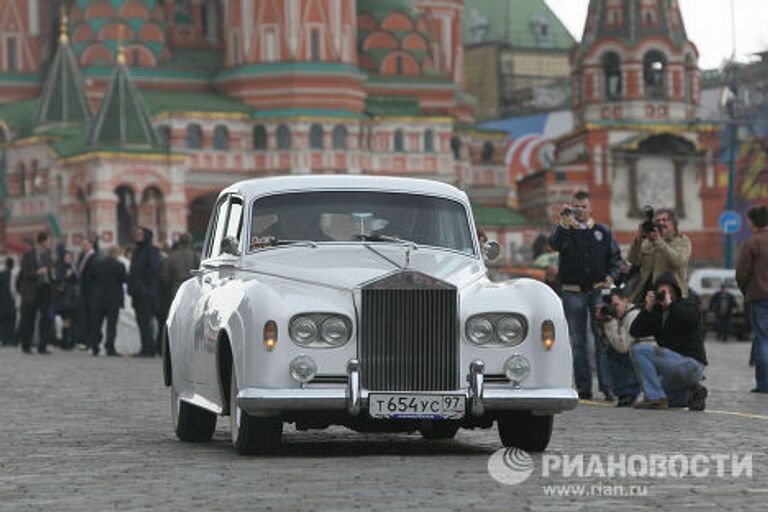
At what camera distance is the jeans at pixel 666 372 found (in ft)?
64.5

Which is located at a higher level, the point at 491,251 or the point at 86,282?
the point at 491,251

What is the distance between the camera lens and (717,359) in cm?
3775

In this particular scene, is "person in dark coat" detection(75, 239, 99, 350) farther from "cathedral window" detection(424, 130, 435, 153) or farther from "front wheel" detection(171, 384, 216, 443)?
"cathedral window" detection(424, 130, 435, 153)

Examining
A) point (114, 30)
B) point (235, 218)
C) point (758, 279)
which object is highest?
point (114, 30)

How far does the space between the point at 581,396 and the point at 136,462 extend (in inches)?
336

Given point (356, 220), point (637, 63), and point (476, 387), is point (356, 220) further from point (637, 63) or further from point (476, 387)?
point (637, 63)

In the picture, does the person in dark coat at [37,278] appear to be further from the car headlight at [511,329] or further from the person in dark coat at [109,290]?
the car headlight at [511,329]

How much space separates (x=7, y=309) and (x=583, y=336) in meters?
24.4

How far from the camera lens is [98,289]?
35.0 meters

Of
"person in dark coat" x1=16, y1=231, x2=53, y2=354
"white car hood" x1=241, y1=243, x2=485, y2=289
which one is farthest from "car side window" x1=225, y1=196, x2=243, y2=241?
"person in dark coat" x1=16, y1=231, x2=53, y2=354

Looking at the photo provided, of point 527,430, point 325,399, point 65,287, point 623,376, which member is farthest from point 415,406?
point 65,287

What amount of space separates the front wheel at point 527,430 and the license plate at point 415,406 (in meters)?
0.70

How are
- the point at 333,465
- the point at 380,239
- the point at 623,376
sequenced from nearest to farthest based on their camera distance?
the point at 333,465, the point at 380,239, the point at 623,376

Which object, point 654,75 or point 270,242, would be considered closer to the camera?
point 270,242
